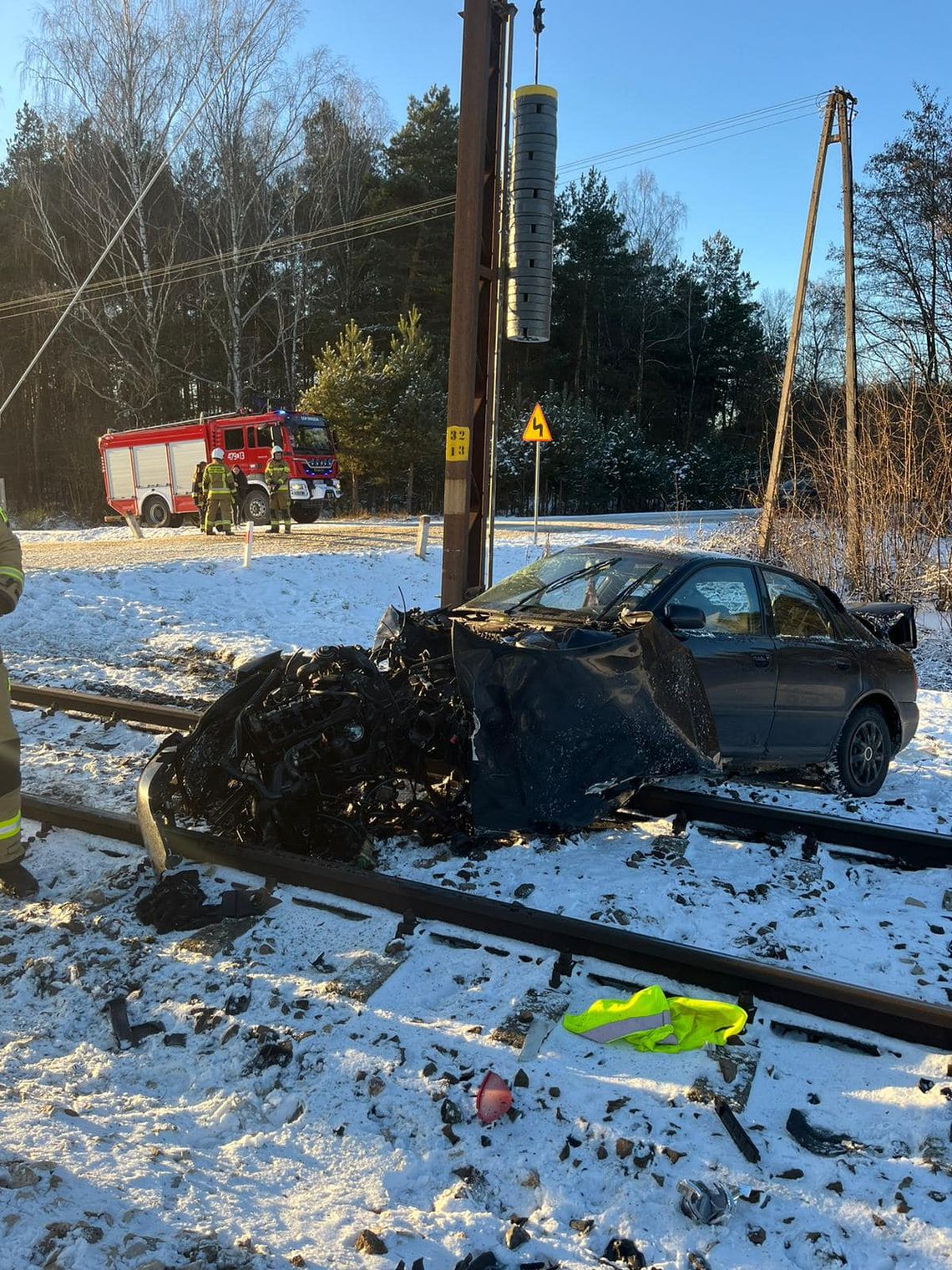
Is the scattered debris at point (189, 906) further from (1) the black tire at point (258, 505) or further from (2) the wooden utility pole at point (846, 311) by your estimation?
(1) the black tire at point (258, 505)

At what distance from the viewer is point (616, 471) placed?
36.8 meters

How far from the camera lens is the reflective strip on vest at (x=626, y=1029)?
3143mm

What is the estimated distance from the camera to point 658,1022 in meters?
3.18

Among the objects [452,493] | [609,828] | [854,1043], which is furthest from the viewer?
[452,493]

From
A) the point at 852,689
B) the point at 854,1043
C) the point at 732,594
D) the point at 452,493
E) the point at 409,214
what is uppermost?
the point at 409,214

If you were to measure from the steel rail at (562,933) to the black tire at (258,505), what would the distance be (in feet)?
65.0

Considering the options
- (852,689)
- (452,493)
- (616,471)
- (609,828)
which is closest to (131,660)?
(452,493)

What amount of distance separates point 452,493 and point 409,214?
3286 centimetres

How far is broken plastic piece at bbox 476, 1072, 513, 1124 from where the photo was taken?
273 centimetres

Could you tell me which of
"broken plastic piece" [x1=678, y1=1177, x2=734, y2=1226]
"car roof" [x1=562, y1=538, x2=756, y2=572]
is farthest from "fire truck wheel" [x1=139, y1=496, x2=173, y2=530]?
"broken plastic piece" [x1=678, y1=1177, x2=734, y2=1226]

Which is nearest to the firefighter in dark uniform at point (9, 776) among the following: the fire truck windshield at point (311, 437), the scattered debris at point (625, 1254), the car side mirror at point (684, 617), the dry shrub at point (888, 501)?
the scattered debris at point (625, 1254)

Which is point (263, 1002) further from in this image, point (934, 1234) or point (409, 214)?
point (409, 214)

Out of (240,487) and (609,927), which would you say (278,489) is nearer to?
(240,487)

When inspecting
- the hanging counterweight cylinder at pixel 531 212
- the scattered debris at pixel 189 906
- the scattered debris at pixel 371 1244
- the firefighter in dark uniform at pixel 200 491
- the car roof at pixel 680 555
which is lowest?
the scattered debris at pixel 371 1244
